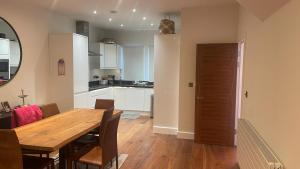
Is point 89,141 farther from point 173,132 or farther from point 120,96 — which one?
point 120,96

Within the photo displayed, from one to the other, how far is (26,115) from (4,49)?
124cm

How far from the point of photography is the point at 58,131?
266 centimetres

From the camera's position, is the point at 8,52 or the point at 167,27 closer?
the point at 8,52

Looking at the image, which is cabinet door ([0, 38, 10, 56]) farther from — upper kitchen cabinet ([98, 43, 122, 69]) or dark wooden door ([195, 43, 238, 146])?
dark wooden door ([195, 43, 238, 146])

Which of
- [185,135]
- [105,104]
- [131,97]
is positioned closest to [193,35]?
[185,135]

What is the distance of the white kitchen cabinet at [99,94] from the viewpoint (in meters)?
5.69

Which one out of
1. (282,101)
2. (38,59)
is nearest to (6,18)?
(38,59)

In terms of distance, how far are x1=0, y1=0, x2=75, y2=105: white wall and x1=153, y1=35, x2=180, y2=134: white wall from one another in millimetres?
2180

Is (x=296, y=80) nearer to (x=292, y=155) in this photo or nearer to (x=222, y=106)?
(x=292, y=155)

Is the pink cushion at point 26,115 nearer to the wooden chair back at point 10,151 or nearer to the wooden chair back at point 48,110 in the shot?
the wooden chair back at point 48,110

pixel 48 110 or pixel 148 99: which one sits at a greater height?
pixel 48 110

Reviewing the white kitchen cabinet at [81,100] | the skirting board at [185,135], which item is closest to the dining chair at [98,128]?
the white kitchen cabinet at [81,100]

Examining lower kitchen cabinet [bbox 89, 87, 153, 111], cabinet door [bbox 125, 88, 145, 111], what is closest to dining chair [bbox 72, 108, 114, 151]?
lower kitchen cabinet [bbox 89, 87, 153, 111]

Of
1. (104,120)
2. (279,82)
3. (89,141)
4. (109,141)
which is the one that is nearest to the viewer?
(279,82)
